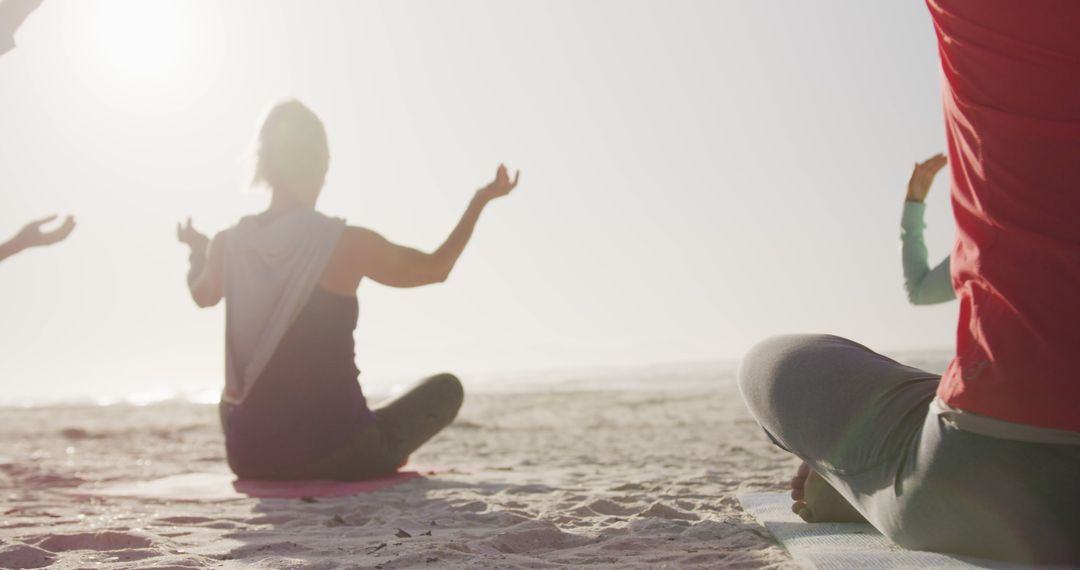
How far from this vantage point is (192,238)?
4566 millimetres

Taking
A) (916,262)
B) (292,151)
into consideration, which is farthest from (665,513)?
(292,151)

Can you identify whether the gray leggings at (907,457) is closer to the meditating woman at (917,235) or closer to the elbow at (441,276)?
the meditating woman at (917,235)

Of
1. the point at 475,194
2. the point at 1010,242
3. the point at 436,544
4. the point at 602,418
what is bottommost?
the point at 602,418

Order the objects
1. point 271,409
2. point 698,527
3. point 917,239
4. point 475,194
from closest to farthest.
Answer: point 698,527 → point 917,239 → point 475,194 → point 271,409

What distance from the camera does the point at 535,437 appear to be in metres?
8.45

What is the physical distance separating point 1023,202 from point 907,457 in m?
0.53

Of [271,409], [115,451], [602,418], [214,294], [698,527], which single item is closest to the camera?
[698,527]

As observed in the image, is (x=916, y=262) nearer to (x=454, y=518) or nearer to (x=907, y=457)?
(x=907, y=457)

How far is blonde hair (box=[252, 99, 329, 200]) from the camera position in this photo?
4098mm

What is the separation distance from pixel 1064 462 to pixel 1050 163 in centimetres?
51

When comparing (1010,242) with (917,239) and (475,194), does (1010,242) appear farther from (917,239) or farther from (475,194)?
(475,194)

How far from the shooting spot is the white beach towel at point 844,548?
5.91 ft

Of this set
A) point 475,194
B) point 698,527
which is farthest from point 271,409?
point 698,527

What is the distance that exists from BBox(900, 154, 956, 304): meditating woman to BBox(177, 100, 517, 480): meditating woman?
1732 mm
